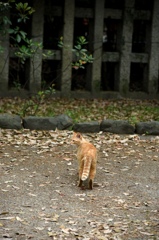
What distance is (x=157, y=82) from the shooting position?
1452 cm

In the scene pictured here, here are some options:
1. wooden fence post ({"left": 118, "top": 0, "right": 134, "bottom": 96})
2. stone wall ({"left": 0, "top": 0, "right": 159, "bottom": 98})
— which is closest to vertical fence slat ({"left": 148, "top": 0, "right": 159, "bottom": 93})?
stone wall ({"left": 0, "top": 0, "right": 159, "bottom": 98})

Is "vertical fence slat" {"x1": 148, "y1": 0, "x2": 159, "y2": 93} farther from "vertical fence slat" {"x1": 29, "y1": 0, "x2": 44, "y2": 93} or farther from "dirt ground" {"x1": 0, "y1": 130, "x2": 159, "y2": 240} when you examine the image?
"dirt ground" {"x1": 0, "y1": 130, "x2": 159, "y2": 240}

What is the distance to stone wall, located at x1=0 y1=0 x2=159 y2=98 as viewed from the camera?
13570 mm

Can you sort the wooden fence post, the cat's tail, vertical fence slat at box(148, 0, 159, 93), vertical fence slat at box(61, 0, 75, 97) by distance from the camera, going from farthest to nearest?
1. vertical fence slat at box(148, 0, 159, 93)
2. the wooden fence post
3. vertical fence slat at box(61, 0, 75, 97)
4. the cat's tail

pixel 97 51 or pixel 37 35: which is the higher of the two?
pixel 37 35

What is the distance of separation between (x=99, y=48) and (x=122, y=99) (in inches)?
54.1

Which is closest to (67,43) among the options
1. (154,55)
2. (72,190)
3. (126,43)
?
(126,43)

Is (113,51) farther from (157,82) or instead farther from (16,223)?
(16,223)

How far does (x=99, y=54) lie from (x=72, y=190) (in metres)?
7.83

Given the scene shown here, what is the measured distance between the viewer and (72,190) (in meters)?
6.62

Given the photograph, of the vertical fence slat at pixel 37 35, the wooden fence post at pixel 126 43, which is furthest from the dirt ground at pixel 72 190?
the wooden fence post at pixel 126 43

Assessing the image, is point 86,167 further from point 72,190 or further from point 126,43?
point 126,43

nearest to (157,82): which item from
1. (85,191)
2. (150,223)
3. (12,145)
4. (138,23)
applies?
(138,23)

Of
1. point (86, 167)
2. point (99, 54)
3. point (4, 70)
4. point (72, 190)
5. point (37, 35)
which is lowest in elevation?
point (72, 190)
